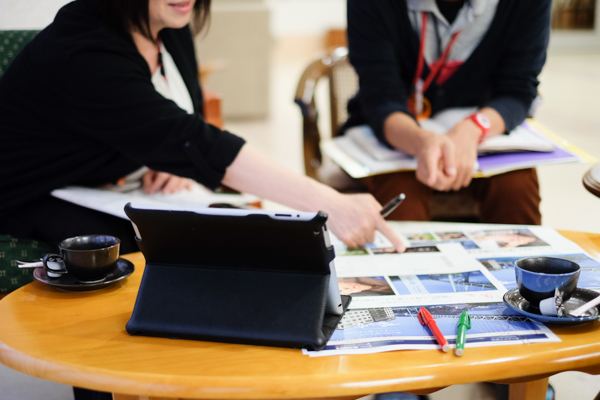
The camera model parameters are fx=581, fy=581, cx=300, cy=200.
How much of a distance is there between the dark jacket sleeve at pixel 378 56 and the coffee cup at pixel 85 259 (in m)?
0.88

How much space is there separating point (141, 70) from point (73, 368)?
69cm

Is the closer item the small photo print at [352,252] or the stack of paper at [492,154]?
the small photo print at [352,252]

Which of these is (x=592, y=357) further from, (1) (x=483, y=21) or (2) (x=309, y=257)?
(1) (x=483, y=21)

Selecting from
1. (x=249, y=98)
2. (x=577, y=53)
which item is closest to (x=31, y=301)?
(x=249, y=98)

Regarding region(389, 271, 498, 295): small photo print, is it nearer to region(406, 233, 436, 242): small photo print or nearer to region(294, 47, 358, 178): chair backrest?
region(406, 233, 436, 242): small photo print

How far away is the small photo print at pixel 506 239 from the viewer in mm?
1109

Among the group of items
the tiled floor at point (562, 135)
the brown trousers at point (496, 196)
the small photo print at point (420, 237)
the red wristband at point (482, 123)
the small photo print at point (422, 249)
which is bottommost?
the tiled floor at point (562, 135)

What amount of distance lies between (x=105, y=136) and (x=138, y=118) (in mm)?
100

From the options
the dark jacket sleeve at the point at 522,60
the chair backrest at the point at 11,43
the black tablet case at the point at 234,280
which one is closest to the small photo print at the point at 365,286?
the black tablet case at the point at 234,280

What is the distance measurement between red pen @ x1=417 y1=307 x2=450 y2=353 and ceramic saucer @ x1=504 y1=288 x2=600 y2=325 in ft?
0.39

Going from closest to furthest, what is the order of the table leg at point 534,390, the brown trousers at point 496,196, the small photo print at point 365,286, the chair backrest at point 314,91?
the small photo print at point 365,286 → the table leg at point 534,390 → the brown trousers at point 496,196 → the chair backrest at point 314,91

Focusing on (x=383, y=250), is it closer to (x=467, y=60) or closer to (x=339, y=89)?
(x=467, y=60)

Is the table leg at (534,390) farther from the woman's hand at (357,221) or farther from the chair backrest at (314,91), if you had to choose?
the chair backrest at (314,91)

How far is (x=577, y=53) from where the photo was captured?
26.0 feet
